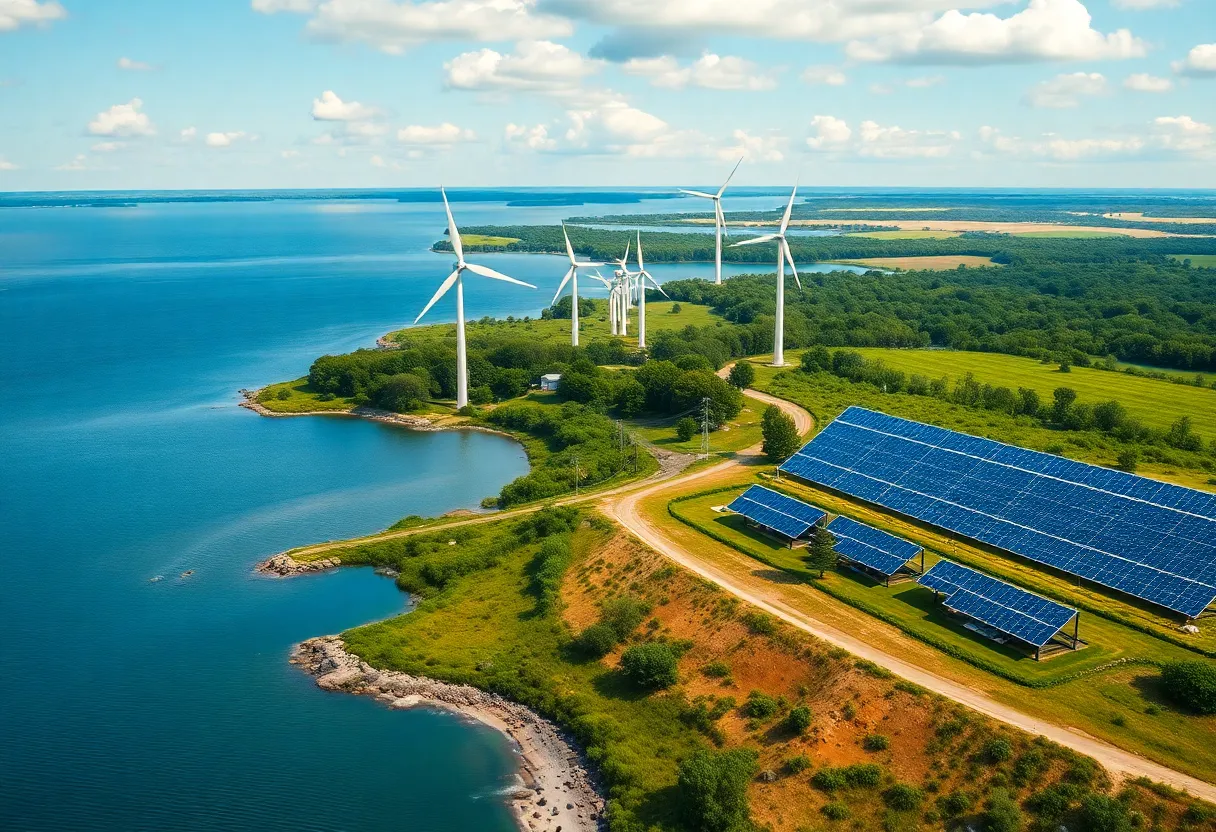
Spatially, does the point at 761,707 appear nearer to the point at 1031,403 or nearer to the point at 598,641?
the point at 598,641

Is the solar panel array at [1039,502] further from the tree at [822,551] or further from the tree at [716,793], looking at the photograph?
the tree at [716,793]

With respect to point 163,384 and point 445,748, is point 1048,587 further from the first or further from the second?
point 163,384

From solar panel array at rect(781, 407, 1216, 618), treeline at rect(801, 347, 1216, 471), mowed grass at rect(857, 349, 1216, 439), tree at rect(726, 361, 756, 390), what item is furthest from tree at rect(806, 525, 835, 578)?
mowed grass at rect(857, 349, 1216, 439)

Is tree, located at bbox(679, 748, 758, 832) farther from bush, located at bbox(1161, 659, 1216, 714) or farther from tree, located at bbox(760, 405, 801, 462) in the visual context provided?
tree, located at bbox(760, 405, 801, 462)

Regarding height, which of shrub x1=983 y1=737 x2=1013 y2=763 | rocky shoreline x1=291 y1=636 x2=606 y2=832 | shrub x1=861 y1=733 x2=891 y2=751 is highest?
shrub x1=983 y1=737 x2=1013 y2=763

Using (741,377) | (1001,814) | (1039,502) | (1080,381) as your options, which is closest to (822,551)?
(1039,502)

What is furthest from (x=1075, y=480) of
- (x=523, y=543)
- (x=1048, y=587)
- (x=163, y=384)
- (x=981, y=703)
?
(x=163, y=384)
